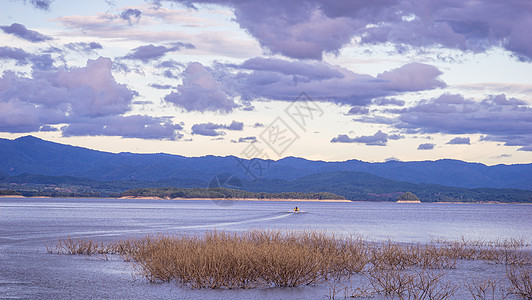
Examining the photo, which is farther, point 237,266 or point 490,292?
point 490,292

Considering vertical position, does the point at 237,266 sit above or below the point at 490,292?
above

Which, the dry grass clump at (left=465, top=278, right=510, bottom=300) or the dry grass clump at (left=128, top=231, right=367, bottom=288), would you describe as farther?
the dry grass clump at (left=128, top=231, right=367, bottom=288)

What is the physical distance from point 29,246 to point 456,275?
37654mm

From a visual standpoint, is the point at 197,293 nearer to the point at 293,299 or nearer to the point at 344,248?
the point at 293,299

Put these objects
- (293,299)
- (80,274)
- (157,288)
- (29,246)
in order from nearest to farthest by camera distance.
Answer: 1. (293,299)
2. (157,288)
3. (80,274)
4. (29,246)

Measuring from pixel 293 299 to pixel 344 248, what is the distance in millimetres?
10481

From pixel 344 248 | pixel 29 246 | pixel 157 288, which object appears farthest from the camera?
pixel 29 246

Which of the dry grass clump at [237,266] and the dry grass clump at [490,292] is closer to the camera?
the dry grass clump at [490,292]

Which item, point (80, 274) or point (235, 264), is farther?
point (80, 274)

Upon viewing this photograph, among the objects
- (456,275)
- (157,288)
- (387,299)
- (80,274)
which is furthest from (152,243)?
(456,275)

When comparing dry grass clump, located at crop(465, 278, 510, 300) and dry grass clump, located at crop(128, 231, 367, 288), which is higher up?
dry grass clump, located at crop(128, 231, 367, 288)

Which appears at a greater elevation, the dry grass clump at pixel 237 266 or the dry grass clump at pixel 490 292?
the dry grass clump at pixel 237 266

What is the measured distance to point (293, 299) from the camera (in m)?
26.9

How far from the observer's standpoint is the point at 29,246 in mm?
52188
